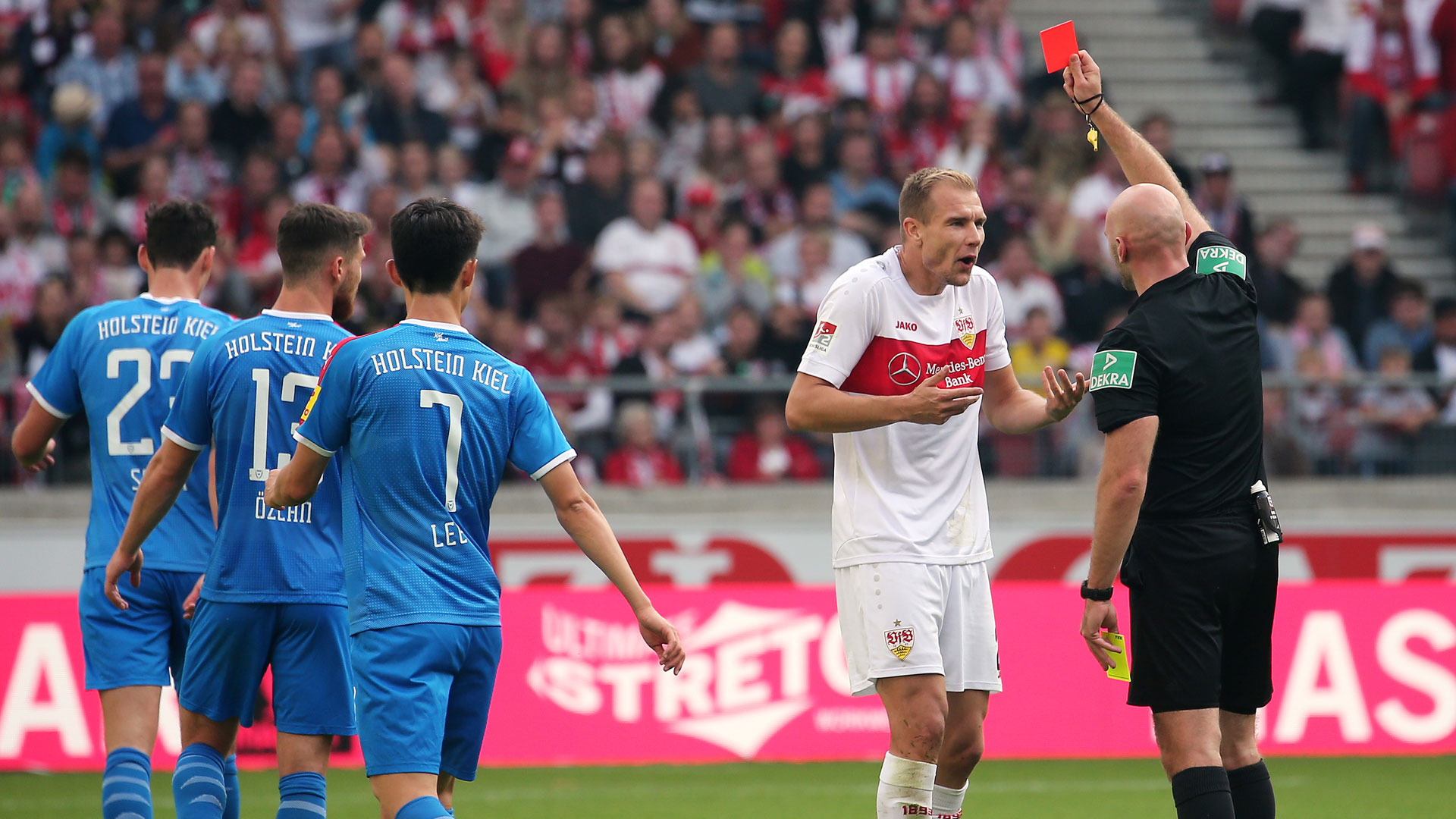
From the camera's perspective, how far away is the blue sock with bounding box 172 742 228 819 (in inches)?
211

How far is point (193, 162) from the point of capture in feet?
44.7

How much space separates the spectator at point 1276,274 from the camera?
13.9m

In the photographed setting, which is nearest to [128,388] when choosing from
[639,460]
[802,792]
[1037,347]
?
[802,792]

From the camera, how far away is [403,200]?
13.4 meters

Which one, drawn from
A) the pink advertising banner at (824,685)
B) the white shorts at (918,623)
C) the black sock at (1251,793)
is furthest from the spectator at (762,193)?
the black sock at (1251,793)

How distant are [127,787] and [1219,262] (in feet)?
14.2

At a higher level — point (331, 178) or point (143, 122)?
point (143, 122)

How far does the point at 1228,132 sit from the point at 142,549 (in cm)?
1448

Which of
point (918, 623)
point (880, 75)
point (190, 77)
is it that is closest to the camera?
point (918, 623)

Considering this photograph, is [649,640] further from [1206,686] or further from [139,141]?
[139,141]

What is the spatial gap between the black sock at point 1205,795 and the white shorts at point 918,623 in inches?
30.0

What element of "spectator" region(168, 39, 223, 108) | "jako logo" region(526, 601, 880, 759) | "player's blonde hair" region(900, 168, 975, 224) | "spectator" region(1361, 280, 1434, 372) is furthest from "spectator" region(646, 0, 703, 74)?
"player's blonde hair" region(900, 168, 975, 224)

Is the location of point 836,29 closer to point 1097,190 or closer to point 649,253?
point 1097,190

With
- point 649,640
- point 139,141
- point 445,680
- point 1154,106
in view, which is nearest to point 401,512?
point 445,680
